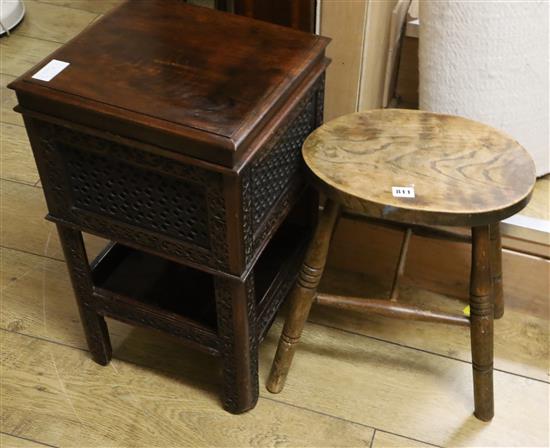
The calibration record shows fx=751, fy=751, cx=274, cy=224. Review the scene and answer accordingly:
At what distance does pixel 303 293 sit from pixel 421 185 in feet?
0.91

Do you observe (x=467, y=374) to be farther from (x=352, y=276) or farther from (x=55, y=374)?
(x=55, y=374)

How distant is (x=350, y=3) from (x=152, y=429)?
82 cm

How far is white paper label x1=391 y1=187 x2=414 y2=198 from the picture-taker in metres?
1.06

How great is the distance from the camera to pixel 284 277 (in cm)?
134

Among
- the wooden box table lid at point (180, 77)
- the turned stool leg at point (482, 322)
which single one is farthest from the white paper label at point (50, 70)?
the turned stool leg at point (482, 322)

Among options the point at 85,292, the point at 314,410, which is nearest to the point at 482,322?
the point at 314,410

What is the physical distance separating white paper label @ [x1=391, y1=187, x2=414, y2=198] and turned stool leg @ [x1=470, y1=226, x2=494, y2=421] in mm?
129

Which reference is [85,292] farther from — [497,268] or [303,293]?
[497,268]

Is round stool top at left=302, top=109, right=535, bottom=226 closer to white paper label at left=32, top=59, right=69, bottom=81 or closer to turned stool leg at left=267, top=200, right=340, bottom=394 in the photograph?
turned stool leg at left=267, top=200, right=340, bottom=394

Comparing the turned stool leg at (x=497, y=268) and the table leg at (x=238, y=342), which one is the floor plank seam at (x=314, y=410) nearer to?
the table leg at (x=238, y=342)

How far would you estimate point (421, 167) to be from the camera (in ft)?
3.67

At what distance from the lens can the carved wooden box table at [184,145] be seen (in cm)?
98

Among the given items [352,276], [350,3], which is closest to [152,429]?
[352,276]

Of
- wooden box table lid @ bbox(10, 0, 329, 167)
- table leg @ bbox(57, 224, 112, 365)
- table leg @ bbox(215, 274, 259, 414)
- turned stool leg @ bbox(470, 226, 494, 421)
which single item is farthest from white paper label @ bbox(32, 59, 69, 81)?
turned stool leg @ bbox(470, 226, 494, 421)
